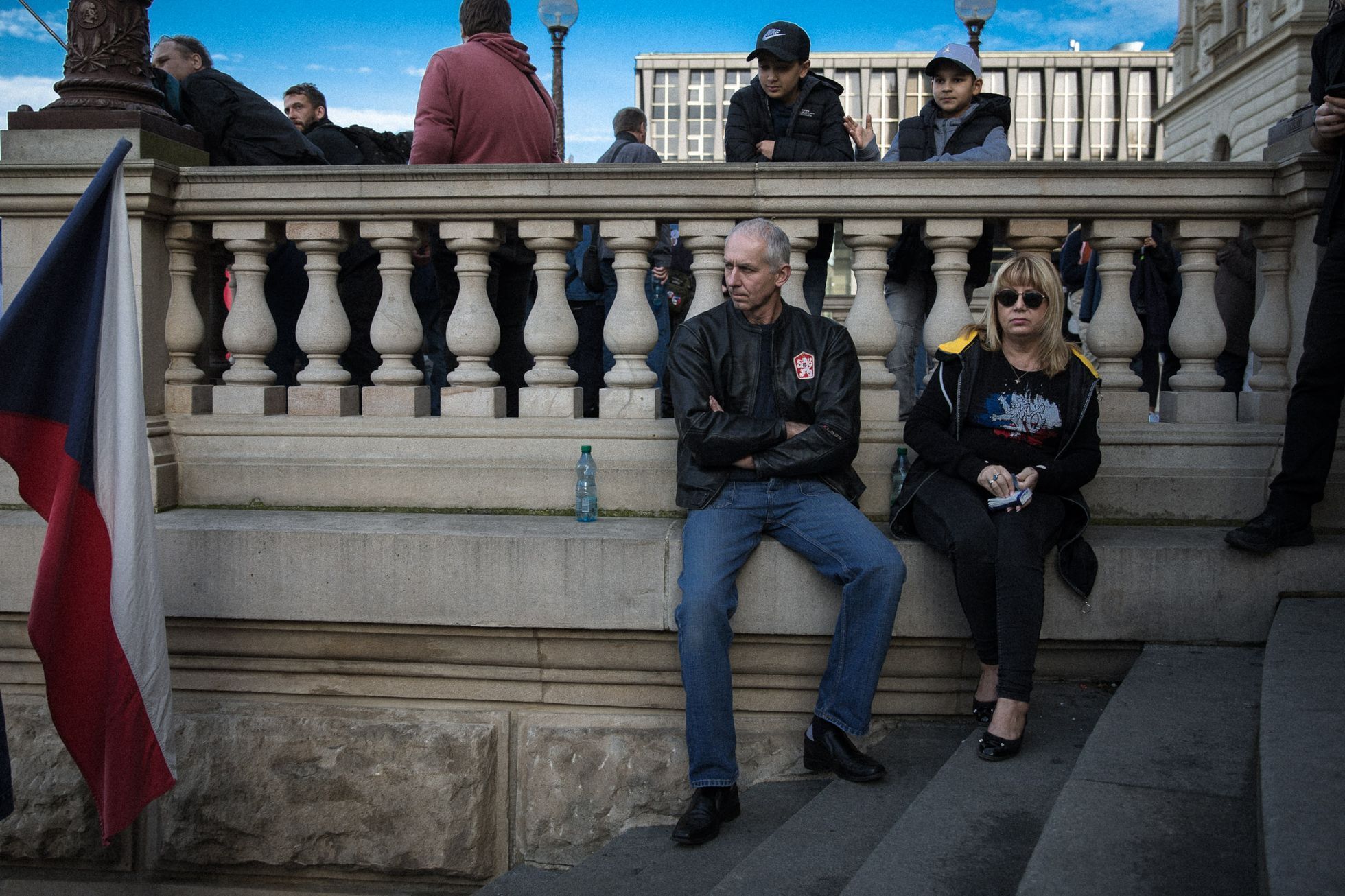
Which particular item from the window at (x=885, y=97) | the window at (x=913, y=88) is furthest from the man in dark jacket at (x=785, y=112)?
the window at (x=913, y=88)

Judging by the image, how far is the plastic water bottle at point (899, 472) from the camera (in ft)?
13.8

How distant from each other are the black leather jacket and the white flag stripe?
5.78ft

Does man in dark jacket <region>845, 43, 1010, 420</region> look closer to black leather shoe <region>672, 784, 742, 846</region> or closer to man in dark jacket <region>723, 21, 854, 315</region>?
man in dark jacket <region>723, 21, 854, 315</region>

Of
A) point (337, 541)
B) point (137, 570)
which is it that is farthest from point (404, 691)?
point (137, 570)

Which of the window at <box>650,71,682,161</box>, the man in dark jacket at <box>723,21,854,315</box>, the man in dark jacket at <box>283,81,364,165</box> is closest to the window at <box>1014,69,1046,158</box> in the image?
the window at <box>650,71,682,161</box>

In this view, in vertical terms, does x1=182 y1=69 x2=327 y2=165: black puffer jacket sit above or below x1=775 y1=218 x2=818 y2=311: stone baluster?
above

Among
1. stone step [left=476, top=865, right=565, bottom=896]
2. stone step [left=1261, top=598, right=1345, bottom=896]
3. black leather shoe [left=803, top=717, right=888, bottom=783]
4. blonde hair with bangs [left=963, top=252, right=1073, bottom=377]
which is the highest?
blonde hair with bangs [left=963, top=252, right=1073, bottom=377]

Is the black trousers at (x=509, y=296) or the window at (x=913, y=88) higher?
the window at (x=913, y=88)

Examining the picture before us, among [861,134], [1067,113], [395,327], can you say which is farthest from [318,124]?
[1067,113]

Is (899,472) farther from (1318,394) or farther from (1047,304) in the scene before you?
(1318,394)

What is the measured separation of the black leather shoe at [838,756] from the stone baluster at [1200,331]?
Answer: 1.85 metres

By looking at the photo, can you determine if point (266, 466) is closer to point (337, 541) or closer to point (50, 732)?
point (337, 541)

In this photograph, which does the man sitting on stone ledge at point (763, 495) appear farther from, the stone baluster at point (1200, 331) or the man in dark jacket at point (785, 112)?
the stone baluster at point (1200, 331)

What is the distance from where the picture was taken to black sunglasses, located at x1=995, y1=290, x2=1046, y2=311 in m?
3.81
